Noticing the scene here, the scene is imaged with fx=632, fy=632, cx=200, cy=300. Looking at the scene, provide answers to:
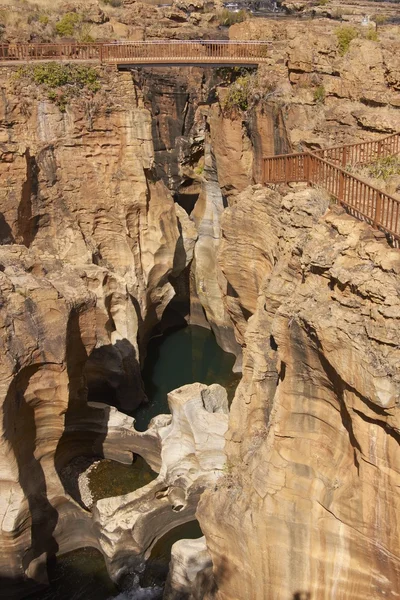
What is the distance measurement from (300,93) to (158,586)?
1347 centimetres

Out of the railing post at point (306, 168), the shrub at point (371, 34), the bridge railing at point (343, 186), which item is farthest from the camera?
the shrub at point (371, 34)

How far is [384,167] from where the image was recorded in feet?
37.8

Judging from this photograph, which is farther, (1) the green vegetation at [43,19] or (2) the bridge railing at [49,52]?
(1) the green vegetation at [43,19]

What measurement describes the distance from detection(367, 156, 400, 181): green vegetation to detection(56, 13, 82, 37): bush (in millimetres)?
18485

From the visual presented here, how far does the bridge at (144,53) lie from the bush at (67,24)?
19.3ft

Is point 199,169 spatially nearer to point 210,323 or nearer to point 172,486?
point 210,323

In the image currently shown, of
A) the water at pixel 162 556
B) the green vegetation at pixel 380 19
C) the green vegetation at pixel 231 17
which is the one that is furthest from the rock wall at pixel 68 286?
the green vegetation at pixel 231 17

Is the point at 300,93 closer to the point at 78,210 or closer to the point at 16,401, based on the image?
the point at 78,210

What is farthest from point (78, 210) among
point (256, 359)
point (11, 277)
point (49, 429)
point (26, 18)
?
point (26, 18)

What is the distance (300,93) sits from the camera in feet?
59.7

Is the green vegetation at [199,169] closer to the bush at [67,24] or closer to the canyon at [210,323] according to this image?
the canyon at [210,323]

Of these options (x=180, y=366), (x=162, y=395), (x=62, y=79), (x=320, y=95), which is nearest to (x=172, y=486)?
(x=162, y=395)

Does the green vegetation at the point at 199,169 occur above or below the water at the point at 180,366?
above

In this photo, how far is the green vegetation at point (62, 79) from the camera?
758 inches
